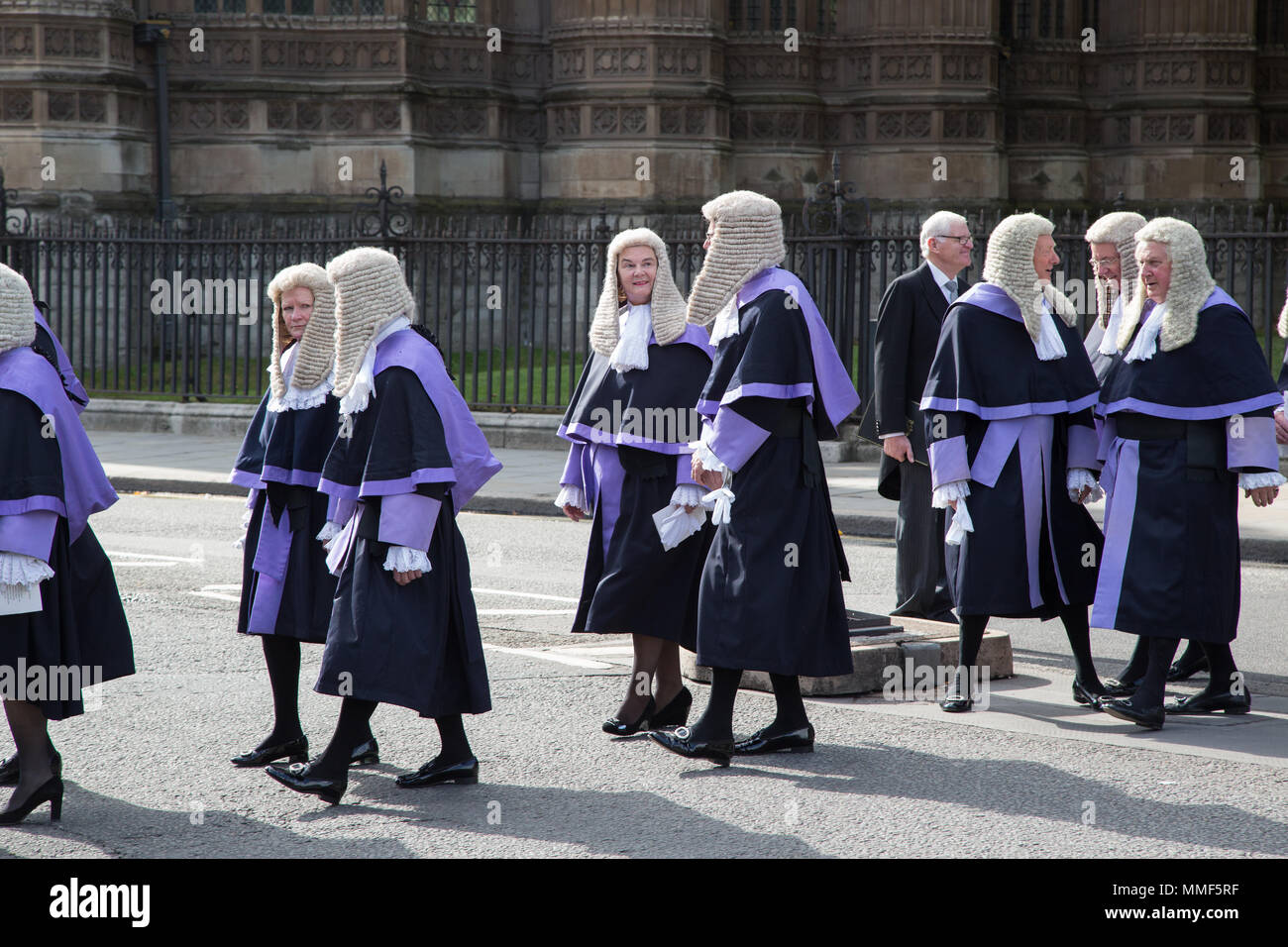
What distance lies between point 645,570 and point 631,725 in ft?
1.99

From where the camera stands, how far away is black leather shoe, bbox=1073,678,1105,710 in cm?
703

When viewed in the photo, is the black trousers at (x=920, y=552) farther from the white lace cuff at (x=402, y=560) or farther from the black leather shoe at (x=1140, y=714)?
the white lace cuff at (x=402, y=560)

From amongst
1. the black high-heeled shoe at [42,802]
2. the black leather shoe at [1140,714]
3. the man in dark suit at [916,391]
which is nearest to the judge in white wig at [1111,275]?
the man in dark suit at [916,391]

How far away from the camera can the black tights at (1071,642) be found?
7.03m

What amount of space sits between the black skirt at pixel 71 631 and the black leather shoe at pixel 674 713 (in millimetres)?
2041

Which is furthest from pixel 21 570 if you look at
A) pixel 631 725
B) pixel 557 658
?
pixel 557 658

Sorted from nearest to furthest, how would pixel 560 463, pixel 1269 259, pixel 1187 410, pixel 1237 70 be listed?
1. pixel 1187 410
2. pixel 1269 259
3. pixel 560 463
4. pixel 1237 70

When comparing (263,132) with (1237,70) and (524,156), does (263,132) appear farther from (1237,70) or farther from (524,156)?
(1237,70)

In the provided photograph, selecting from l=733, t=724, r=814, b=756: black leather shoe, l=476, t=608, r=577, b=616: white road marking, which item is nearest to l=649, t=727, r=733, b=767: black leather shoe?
l=733, t=724, r=814, b=756: black leather shoe

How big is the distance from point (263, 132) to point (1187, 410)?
1888cm

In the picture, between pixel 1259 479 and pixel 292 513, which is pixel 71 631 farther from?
pixel 1259 479

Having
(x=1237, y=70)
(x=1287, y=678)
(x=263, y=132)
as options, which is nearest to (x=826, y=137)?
(x=1237, y=70)

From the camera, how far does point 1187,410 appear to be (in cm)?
675

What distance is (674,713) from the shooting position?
22.0ft
